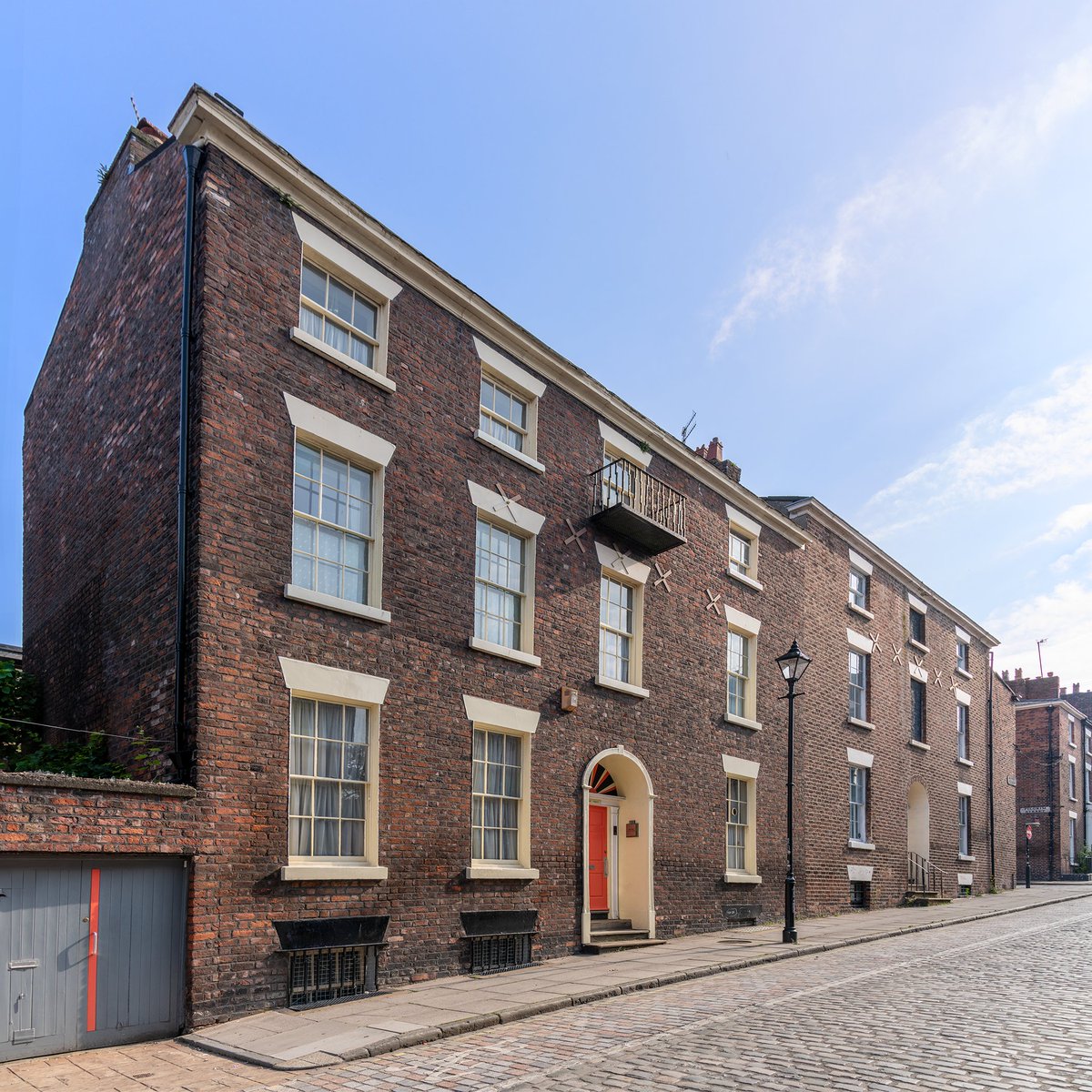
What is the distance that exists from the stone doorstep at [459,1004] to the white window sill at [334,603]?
4.41 metres

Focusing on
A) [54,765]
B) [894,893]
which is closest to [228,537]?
[54,765]

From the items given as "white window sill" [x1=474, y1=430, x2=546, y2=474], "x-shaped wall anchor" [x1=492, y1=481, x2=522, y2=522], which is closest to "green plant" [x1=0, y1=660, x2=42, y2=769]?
"x-shaped wall anchor" [x1=492, y1=481, x2=522, y2=522]

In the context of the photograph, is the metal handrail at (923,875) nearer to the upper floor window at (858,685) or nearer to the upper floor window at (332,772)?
the upper floor window at (858,685)

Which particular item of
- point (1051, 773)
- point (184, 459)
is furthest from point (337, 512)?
point (1051, 773)

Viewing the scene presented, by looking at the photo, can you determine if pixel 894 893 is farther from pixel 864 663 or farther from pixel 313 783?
pixel 313 783

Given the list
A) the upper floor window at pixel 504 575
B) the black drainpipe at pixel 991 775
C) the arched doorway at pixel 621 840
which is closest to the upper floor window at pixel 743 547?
the arched doorway at pixel 621 840

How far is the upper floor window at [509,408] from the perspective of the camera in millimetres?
15477

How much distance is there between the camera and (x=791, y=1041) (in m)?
9.12

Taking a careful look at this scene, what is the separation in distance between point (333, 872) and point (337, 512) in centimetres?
429

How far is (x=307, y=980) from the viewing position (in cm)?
1146

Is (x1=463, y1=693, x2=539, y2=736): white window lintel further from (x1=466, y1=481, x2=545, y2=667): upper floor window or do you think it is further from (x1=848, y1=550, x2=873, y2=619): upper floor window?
(x1=848, y1=550, x2=873, y2=619): upper floor window

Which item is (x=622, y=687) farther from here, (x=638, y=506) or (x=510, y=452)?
(x=510, y=452)

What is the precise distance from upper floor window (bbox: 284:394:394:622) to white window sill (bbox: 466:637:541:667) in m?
1.84

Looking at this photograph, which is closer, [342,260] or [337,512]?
[337,512]
